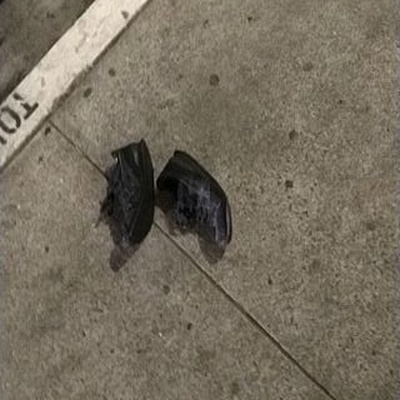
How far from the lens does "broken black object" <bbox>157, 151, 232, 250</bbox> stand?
2.39 meters

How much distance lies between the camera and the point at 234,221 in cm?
242

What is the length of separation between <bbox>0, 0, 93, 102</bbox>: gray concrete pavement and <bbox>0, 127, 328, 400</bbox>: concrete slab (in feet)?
1.20

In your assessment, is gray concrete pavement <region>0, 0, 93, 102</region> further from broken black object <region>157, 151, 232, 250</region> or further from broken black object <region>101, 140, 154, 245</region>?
broken black object <region>157, 151, 232, 250</region>

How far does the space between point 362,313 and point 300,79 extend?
0.77 meters

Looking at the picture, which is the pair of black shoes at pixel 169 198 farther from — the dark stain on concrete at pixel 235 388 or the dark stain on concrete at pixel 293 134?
the dark stain on concrete at pixel 235 388

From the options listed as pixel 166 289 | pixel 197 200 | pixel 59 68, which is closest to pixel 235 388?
pixel 166 289

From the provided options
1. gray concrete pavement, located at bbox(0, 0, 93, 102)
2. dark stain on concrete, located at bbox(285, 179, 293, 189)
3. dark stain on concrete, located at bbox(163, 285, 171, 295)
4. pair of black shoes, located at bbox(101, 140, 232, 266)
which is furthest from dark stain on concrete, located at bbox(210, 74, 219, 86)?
dark stain on concrete, located at bbox(163, 285, 171, 295)

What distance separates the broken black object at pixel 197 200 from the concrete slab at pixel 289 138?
4 centimetres

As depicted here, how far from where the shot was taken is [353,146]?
7.95 feet

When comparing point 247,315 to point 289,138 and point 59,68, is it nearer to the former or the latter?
point 289,138

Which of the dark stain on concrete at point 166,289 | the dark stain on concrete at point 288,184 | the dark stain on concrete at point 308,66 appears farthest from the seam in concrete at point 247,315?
the dark stain on concrete at point 308,66

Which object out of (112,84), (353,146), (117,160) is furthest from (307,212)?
(112,84)

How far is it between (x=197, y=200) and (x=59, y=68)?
2.24 ft

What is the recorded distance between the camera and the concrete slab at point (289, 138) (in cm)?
231
